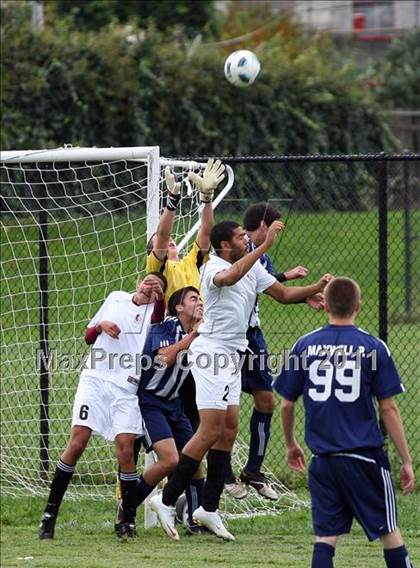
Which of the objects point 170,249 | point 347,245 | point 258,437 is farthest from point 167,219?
point 347,245

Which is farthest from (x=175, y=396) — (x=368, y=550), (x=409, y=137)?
(x=409, y=137)

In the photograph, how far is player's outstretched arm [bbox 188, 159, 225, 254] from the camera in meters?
7.79

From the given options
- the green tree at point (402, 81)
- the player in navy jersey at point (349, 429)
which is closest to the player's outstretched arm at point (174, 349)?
the player in navy jersey at point (349, 429)

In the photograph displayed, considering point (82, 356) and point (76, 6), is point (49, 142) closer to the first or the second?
point (76, 6)

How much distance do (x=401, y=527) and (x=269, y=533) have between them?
0.90 meters

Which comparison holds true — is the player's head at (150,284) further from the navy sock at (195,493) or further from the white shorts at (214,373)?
the navy sock at (195,493)

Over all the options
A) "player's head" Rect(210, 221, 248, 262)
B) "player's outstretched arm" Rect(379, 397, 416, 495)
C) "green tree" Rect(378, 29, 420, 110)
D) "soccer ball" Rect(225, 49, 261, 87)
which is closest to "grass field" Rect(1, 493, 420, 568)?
"player's outstretched arm" Rect(379, 397, 416, 495)

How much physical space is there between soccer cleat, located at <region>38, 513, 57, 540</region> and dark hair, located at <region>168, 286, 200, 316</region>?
160cm

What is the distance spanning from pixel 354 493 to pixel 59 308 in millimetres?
4602

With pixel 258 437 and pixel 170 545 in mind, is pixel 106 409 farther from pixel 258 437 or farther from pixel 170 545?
pixel 258 437

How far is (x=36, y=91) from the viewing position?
2041 centimetres

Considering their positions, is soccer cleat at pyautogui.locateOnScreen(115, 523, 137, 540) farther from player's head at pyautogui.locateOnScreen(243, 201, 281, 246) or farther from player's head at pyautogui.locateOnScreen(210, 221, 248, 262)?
player's head at pyautogui.locateOnScreen(243, 201, 281, 246)

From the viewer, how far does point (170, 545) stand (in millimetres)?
8016

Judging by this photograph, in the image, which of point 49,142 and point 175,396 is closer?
point 175,396
